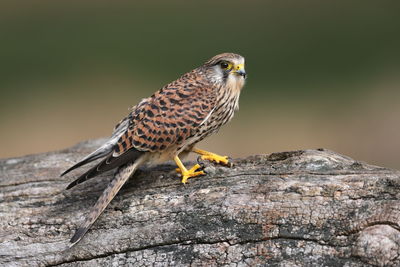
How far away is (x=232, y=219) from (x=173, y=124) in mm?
911

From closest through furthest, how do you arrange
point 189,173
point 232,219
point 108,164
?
point 232,219, point 108,164, point 189,173

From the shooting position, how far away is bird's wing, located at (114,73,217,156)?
4.72 m

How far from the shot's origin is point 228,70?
509 centimetres

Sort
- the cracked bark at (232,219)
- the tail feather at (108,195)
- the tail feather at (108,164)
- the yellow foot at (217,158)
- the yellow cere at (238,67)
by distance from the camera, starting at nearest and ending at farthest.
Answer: the cracked bark at (232,219), the tail feather at (108,195), the tail feather at (108,164), the yellow foot at (217,158), the yellow cere at (238,67)

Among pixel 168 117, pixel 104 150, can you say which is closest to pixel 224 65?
pixel 168 117

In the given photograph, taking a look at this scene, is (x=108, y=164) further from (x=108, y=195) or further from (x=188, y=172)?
(x=188, y=172)

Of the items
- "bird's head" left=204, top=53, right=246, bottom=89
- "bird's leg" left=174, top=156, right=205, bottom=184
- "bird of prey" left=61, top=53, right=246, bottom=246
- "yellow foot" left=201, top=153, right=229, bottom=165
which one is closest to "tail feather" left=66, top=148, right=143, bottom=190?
"bird of prey" left=61, top=53, right=246, bottom=246

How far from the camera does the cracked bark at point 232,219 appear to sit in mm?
3918

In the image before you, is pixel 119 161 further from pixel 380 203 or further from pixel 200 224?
pixel 380 203

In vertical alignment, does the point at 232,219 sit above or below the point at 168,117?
below

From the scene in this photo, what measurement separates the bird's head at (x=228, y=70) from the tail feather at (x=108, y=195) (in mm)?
855

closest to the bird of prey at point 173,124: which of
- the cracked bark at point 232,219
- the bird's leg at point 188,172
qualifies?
the bird's leg at point 188,172

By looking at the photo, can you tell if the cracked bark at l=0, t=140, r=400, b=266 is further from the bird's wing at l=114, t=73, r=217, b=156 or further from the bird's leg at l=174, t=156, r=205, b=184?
the bird's wing at l=114, t=73, r=217, b=156

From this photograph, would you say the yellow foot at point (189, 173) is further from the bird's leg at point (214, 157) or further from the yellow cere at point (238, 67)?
the yellow cere at point (238, 67)
